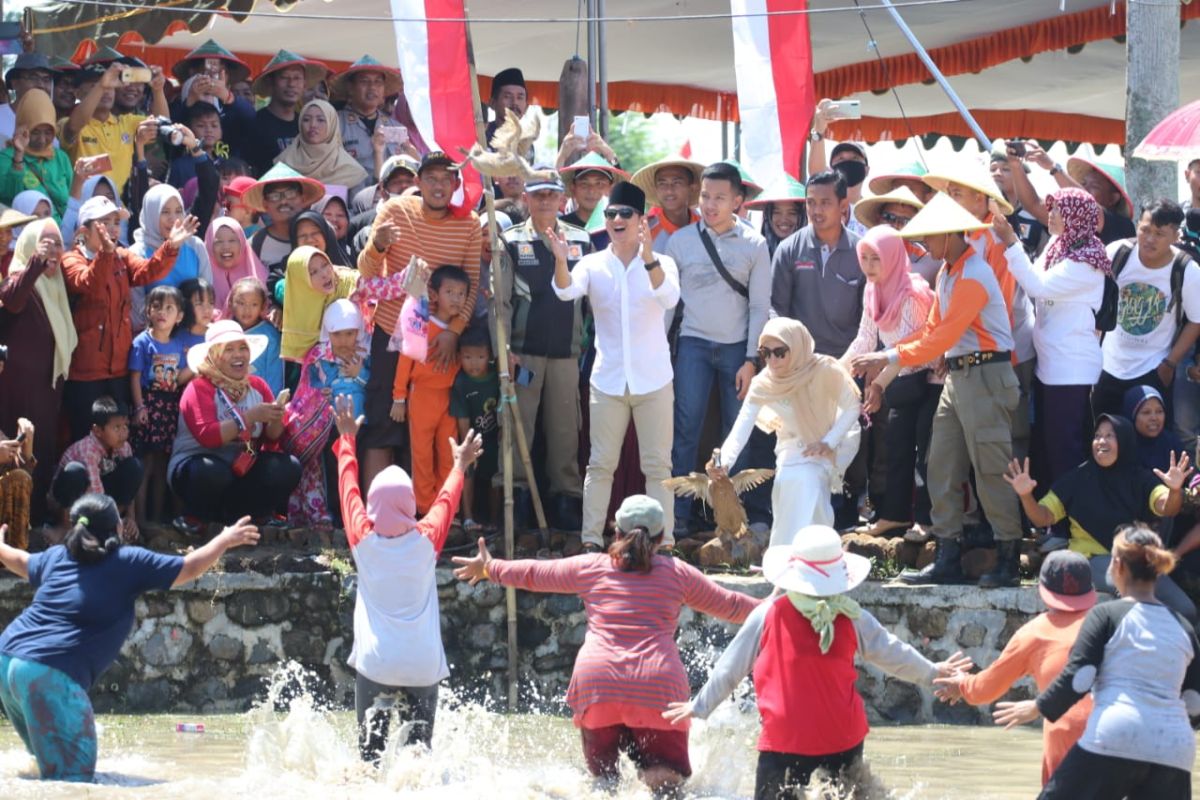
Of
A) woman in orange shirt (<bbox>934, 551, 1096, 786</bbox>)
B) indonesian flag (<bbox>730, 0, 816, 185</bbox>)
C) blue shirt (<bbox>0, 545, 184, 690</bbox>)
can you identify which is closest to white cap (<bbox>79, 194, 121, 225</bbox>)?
blue shirt (<bbox>0, 545, 184, 690</bbox>)

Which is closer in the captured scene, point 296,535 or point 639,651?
point 639,651

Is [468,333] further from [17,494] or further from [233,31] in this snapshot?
[233,31]

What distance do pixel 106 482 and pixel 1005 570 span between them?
16.6ft

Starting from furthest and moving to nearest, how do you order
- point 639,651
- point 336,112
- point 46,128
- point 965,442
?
point 336,112
point 46,128
point 965,442
point 639,651

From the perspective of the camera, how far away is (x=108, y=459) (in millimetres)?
10180

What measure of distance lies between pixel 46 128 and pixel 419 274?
9.40ft

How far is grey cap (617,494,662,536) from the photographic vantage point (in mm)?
7457

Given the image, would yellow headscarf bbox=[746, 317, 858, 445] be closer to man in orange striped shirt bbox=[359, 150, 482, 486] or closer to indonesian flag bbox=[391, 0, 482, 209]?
man in orange striped shirt bbox=[359, 150, 482, 486]

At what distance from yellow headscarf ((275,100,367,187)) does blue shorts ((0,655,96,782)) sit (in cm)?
511

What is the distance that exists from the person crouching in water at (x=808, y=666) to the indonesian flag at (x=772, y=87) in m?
4.84

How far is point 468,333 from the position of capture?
34.9 feet

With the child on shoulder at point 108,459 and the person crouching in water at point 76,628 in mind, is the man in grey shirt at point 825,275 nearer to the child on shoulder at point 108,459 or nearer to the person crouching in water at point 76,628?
the child on shoulder at point 108,459

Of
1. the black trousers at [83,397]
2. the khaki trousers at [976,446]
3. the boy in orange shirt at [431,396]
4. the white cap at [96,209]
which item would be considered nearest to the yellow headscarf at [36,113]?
the white cap at [96,209]

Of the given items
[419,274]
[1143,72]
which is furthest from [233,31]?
[1143,72]
